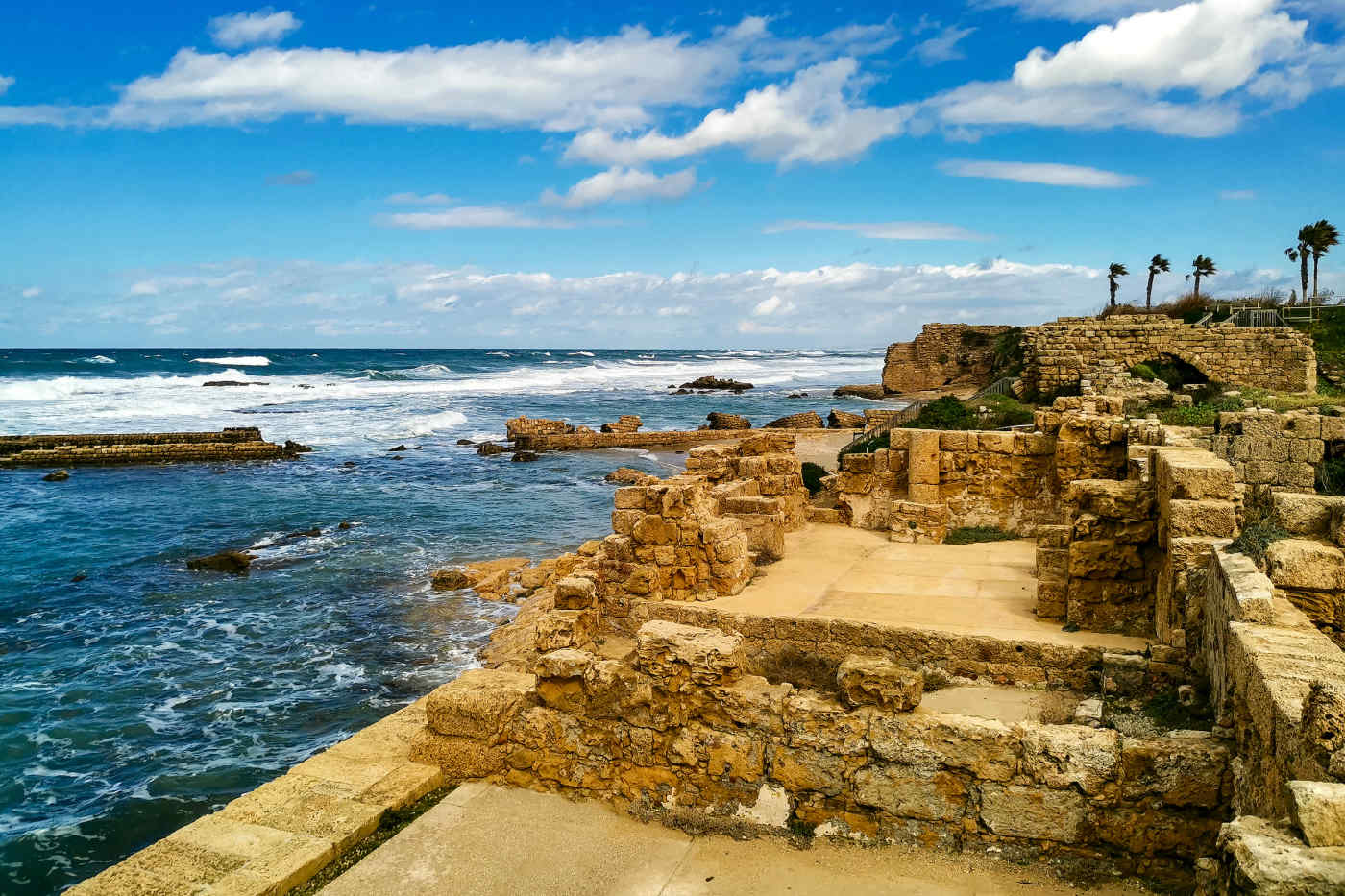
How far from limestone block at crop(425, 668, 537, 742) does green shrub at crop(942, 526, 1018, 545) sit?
7.89 m

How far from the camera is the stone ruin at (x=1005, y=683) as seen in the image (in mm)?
3857

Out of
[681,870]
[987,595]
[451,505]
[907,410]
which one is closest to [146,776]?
[681,870]

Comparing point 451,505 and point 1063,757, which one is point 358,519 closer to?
point 451,505

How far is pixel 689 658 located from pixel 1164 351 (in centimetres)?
2007

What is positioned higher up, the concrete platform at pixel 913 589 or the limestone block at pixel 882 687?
the limestone block at pixel 882 687

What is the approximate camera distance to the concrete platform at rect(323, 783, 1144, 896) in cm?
488

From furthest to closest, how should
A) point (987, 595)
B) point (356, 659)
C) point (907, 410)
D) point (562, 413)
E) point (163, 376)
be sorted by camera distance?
point (163, 376) < point (562, 413) < point (907, 410) < point (356, 659) < point (987, 595)

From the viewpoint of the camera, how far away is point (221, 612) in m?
15.8

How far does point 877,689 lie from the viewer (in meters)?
5.30

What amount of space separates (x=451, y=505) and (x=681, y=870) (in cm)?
2215

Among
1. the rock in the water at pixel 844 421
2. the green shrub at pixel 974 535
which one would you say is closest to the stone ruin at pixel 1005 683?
the green shrub at pixel 974 535

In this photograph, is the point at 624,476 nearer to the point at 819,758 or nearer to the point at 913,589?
the point at 913,589

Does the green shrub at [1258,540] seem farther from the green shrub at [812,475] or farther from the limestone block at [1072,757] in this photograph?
the green shrub at [812,475]

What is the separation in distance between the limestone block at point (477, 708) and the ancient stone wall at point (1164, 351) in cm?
1795
